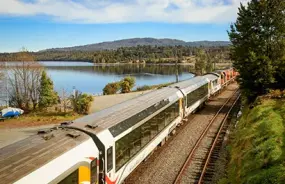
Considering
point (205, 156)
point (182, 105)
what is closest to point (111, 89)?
point (182, 105)

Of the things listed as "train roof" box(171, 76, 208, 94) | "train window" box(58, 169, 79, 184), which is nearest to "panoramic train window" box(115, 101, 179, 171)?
"train window" box(58, 169, 79, 184)

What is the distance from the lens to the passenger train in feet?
24.8

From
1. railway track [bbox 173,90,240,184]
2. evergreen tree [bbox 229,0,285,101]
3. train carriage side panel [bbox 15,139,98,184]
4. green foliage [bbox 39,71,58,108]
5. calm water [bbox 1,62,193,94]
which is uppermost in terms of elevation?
evergreen tree [bbox 229,0,285,101]

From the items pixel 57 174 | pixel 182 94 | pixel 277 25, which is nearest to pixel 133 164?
pixel 57 174

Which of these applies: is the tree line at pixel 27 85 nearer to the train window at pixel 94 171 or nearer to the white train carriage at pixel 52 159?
the white train carriage at pixel 52 159

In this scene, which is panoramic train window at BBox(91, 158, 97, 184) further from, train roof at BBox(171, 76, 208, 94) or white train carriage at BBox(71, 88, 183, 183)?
train roof at BBox(171, 76, 208, 94)

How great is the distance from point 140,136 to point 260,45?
18.5 meters

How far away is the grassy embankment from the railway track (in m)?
0.99

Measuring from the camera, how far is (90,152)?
9.45 meters

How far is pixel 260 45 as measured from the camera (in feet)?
90.8

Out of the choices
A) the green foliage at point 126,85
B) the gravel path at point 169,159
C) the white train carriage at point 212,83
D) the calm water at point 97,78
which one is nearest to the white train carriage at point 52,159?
the gravel path at point 169,159

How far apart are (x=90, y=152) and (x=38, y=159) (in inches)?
76.7

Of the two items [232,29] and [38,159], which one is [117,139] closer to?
[38,159]

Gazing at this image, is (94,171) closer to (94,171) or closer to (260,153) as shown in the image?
(94,171)
